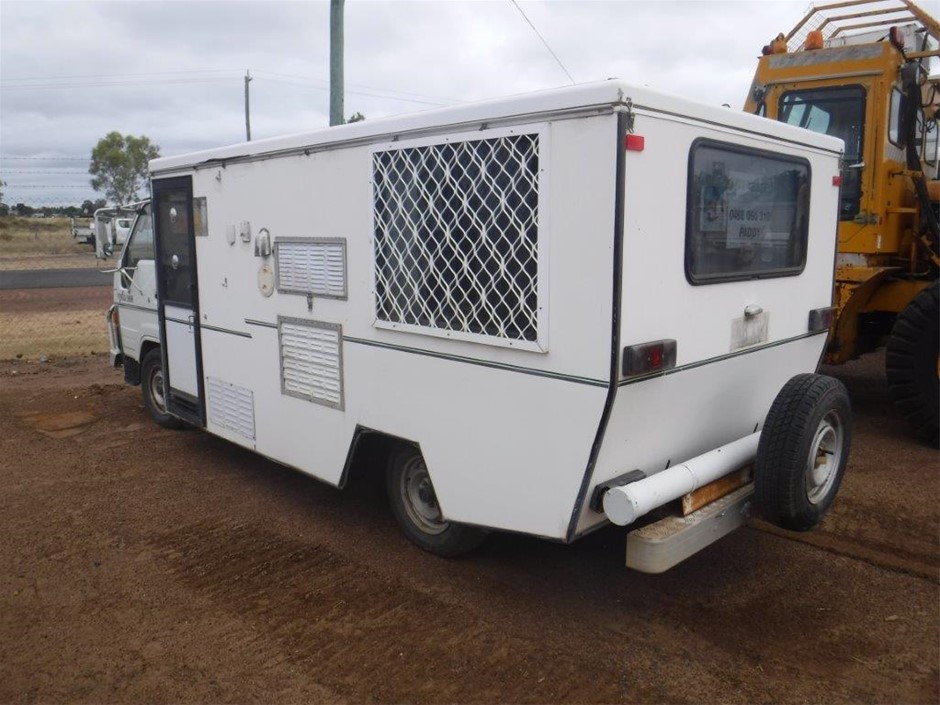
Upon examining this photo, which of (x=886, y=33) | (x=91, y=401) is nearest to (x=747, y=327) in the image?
(x=886, y=33)

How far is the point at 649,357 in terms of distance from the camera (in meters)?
3.36

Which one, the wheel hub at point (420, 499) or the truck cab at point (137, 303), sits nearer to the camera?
the wheel hub at point (420, 499)

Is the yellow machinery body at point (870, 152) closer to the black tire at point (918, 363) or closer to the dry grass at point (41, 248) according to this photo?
the black tire at point (918, 363)

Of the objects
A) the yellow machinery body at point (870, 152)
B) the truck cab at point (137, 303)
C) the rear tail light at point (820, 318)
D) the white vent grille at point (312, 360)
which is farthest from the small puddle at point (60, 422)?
the yellow machinery body at point (870, 152)

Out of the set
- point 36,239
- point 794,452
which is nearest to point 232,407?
point 794,452

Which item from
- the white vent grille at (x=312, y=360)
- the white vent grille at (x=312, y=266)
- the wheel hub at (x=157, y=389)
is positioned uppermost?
the white vent grille at (x=312, y=266)

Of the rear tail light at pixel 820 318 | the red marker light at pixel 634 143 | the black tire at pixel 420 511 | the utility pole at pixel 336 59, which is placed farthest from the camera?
the utility pole at pixel 336 59

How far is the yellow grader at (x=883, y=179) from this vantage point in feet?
20.9

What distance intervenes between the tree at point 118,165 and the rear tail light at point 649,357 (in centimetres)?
4885

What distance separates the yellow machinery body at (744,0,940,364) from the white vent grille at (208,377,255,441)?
4620 millimetres

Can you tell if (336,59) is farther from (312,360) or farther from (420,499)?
(420,499)

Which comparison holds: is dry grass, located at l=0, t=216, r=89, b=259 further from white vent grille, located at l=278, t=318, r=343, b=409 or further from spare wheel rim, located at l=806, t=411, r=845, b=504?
spare wheel rim, located at l=806, t=411, r=845, b=504

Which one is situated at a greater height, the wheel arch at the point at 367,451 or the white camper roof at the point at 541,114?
the white camper roof at the point at 541,114

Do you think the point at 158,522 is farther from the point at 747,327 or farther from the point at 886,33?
the point at 886,33
